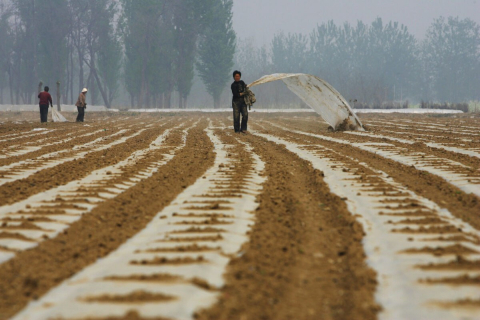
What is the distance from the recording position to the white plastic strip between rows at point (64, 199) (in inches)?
153

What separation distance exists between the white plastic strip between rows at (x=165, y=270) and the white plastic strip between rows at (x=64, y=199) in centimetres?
66

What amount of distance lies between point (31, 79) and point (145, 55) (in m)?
15.6

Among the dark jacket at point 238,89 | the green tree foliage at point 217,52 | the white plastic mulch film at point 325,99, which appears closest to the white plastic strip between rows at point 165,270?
the dark jacket at point 238,89

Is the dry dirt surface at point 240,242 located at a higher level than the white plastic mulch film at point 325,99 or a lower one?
lower

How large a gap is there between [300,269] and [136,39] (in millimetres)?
56924

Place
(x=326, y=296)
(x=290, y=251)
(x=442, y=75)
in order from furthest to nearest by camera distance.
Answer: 1. (x=442, y=75)
2. (x=290, y=251)
3. (x=326, y=296)

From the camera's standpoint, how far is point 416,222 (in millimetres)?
4344

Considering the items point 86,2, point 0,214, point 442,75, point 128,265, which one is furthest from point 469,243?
point 442,75

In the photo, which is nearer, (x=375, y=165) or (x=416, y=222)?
(x=416, y=222)

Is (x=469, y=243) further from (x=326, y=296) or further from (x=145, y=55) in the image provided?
(x=145, y=55)

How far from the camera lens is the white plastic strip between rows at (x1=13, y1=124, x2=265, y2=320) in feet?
8.59

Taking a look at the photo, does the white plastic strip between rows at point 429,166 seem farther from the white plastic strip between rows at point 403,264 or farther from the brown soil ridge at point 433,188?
the white plastic strip between rows at point 403,264

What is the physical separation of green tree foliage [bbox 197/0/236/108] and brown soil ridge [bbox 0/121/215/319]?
5372cm

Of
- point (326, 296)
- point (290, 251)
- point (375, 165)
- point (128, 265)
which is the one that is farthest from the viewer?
point (375, 165)
